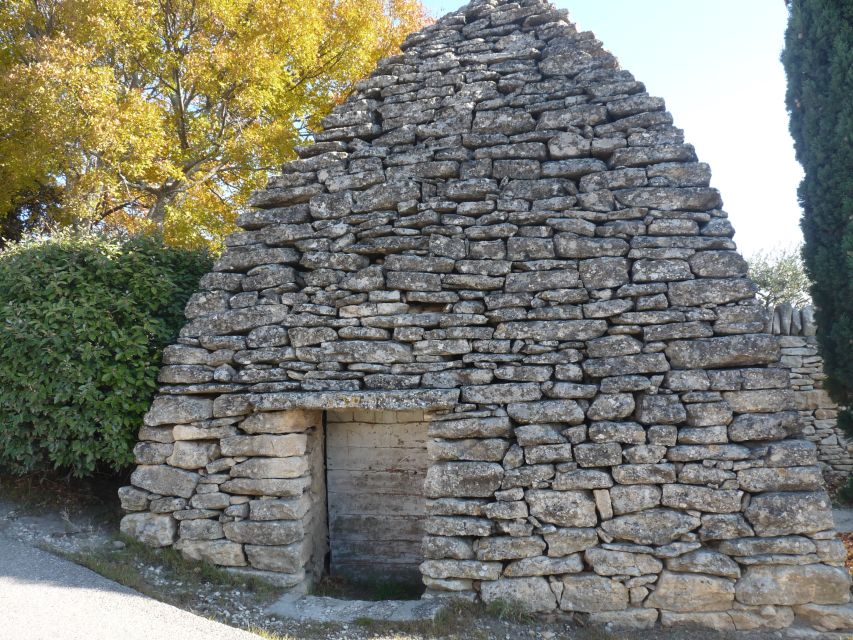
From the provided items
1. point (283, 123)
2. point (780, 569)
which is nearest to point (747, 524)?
point (780, 569)

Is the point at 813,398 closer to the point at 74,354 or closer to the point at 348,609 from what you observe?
the point at 348,609

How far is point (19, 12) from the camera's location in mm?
8977

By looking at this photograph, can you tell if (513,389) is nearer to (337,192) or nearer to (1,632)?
(337,192)

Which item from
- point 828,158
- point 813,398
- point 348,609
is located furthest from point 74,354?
point 813,398

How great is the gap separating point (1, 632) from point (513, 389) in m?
3.50

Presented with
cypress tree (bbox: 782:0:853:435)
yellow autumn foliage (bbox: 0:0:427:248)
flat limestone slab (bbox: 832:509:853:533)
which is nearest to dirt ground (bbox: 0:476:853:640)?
flat limestone slab (bbox: 832:509:853:533)

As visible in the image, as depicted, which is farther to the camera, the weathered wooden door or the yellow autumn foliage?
the yellow autumn foliage

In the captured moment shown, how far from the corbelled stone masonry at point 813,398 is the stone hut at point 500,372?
4.32 metres

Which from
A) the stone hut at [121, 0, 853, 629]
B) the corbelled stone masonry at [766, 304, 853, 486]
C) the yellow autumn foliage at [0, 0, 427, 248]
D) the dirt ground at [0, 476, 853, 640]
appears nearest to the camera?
the dirt ground at [0, 476, 853, 640]

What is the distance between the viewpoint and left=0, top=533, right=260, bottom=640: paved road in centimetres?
346

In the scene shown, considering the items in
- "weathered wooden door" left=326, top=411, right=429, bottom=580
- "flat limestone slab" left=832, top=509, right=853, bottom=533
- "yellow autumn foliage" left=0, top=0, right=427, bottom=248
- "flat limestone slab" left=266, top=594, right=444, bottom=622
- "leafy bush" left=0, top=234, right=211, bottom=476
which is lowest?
"flat limestone slab" left=266, top=594, right=444, bottom=622

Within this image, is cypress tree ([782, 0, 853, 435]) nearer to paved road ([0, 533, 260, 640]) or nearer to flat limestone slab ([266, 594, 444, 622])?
flat limestone slab ([266, 594, 444, 622])

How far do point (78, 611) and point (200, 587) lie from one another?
39.6 inches

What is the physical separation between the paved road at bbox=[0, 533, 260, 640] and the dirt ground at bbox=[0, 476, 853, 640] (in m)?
0.22
